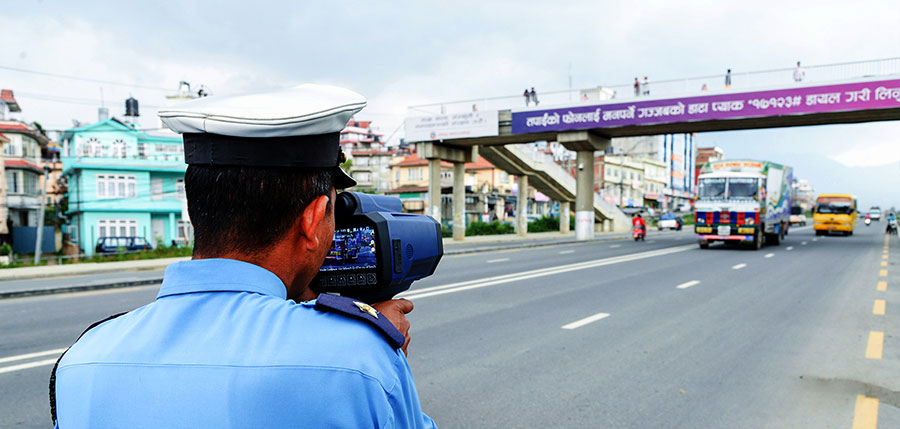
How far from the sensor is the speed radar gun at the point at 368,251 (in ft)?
5.59

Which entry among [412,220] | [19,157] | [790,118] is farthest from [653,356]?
[19,157]

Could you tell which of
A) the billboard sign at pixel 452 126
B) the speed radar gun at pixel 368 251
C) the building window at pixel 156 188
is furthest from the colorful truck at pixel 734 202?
the building window at pixel 156 188

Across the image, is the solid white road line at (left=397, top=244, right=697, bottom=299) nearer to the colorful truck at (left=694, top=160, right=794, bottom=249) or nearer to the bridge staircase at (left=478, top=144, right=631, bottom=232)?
the colorful truck at (left=694, top=160, right=794, bottom=249)

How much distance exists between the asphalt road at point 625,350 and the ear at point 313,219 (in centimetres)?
335

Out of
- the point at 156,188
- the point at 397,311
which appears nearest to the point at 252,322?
the point at 397,311

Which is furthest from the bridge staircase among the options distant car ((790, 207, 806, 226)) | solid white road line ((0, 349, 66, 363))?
solid white road line ((0, 349, 66, 363))

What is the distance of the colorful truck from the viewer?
23594 mm

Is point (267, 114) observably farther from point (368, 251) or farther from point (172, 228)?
point (172, 228)

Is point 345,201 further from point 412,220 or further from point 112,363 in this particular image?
point 112,363

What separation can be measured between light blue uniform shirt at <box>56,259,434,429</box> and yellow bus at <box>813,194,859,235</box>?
1752 inches

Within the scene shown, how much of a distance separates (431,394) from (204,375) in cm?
410

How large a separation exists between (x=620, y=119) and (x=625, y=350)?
77.0ft

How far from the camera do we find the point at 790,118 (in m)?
26.0

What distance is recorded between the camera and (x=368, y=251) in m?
1.74
